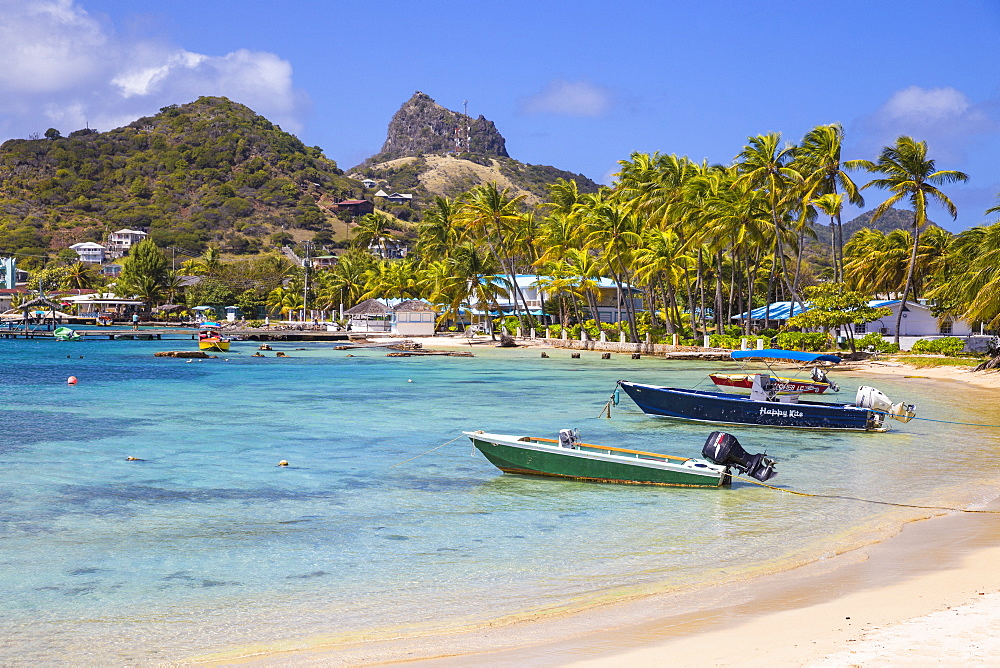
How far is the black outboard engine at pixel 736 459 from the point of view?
1556 centimetres

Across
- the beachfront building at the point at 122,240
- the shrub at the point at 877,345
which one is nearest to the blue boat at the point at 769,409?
the shrub at the point at 877,345

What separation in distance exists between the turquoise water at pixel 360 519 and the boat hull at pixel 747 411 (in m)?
0.40

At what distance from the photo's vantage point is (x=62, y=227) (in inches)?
7771

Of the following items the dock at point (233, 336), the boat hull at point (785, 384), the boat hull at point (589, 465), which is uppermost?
the dock at point (233, 336)

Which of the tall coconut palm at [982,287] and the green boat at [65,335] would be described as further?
the green boat at [65,335]

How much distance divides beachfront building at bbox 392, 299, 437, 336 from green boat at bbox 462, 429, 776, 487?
72.8 m

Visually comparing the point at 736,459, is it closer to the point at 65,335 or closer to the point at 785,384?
the point at 785,384

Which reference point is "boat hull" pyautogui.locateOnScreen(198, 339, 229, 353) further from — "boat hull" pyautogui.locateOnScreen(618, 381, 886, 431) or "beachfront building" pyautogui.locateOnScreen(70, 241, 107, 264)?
"beachfront building" pyautogui.locateOnScreen(70, 241, 107, 264)

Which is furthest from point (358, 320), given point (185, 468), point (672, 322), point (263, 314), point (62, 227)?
point (62, 227)

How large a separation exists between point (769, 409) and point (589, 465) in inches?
395

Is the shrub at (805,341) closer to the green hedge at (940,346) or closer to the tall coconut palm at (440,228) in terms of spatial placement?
the green hedge at (940,346)

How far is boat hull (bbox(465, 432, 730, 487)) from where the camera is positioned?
15727mm

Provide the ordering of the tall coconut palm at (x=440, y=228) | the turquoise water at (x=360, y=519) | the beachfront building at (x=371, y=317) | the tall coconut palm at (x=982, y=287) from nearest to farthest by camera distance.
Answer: the turquoise water at (x=360, y=519), the tall coconut palm at (x=982, y=287), the tall coconut palm at (x=440, y=228), the beachfront building at (x=371, y=317)

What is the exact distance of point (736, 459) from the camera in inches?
615
